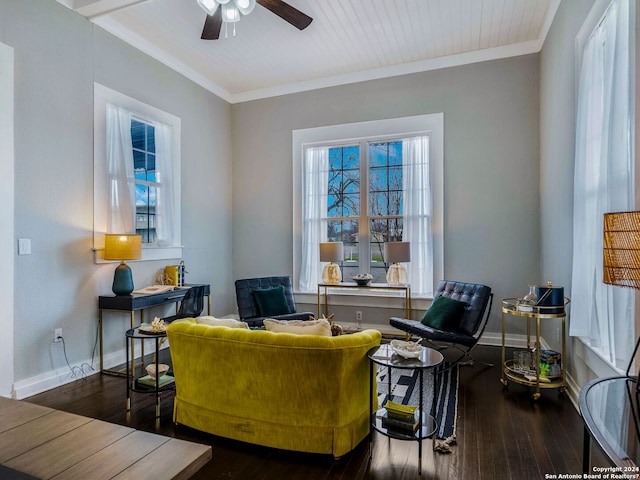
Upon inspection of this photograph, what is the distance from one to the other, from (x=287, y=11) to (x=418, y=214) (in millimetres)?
2904

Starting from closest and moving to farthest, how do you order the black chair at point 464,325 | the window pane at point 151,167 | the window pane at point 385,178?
the black chair at point 464,325
the window pane at point 151,167
the window pane at point 385,178

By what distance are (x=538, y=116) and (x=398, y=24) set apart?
1.97 metres

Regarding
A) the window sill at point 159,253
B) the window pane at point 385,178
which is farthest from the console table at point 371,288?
the window sill at point 159,253

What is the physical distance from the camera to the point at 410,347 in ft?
7.57

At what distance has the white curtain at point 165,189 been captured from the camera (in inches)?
180

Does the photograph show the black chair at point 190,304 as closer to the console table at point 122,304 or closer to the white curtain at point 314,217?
the console table at point 122,304

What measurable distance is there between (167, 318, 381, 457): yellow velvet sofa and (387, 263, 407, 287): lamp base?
8.52 feet

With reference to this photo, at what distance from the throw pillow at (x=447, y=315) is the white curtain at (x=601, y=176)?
4.06 ft

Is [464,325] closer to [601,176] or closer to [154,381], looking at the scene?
[601,176]

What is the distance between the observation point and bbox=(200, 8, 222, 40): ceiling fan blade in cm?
305

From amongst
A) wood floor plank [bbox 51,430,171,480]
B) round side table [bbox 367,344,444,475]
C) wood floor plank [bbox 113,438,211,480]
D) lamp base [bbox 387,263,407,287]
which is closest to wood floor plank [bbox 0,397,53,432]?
wood floor plank [bbox 51,430,171,480]

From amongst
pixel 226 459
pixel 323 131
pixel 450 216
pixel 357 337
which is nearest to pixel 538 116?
pixel 450 216

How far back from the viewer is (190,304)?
3.79 m

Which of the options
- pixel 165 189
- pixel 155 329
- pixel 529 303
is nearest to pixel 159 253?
pixel 165 189
